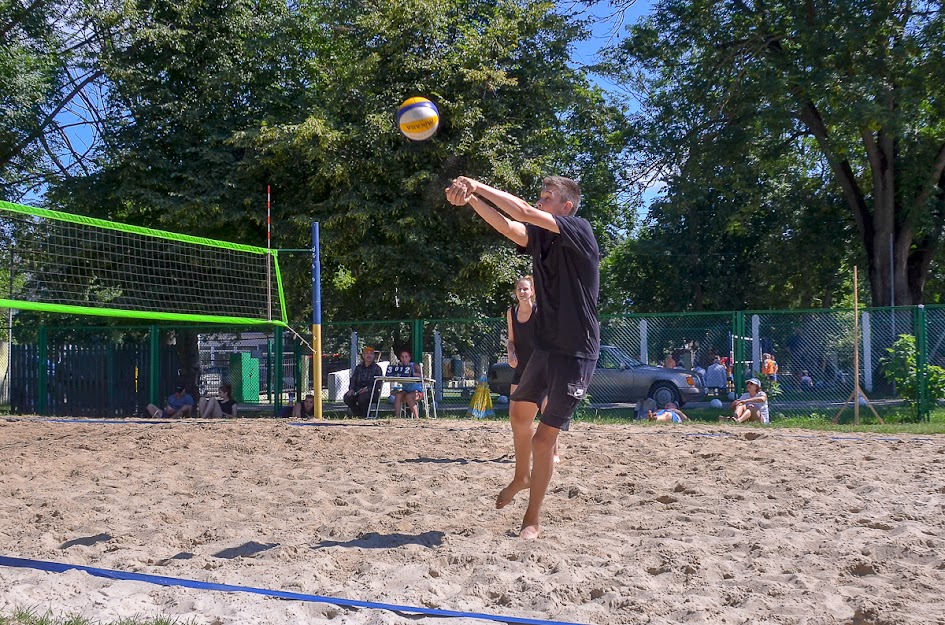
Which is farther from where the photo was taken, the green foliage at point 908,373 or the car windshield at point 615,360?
the car windshield at point 615,360

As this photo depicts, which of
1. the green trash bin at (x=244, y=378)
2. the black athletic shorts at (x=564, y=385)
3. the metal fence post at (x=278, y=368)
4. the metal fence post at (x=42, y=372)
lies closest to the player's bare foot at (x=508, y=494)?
the black athletic shorts at (x=564, y=385)

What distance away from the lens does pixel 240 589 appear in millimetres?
3334

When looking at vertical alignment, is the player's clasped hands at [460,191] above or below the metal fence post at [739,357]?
above

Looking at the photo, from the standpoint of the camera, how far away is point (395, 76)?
16.2 m

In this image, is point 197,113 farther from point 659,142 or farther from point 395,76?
point 659,142

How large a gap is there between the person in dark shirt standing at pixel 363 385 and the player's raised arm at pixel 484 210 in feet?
30.2

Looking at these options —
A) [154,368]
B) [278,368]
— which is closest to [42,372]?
[154,368]

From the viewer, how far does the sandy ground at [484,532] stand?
10.5ft

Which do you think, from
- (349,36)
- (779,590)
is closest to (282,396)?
(349,36)

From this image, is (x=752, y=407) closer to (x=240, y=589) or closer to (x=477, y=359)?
(x=477, y=359)

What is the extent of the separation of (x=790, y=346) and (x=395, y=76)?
8.84 m

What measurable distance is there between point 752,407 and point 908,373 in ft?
7.77

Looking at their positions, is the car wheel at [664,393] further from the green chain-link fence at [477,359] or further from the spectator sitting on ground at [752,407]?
the spectator sitting on ground at [752,407]

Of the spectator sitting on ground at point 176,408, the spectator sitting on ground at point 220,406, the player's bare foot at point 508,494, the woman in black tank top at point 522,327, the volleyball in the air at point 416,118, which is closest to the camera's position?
the player's bare foot at point 508,494
